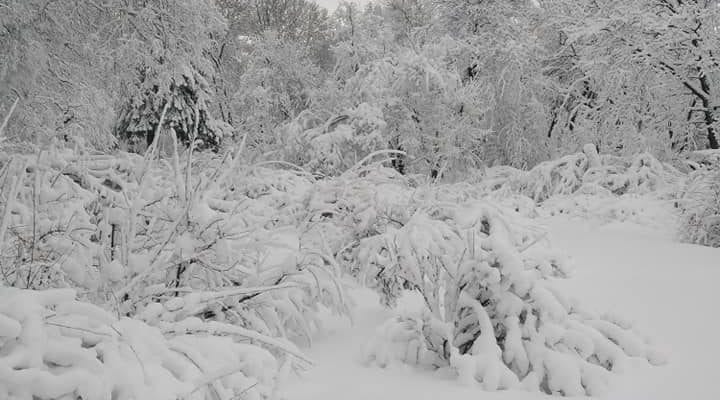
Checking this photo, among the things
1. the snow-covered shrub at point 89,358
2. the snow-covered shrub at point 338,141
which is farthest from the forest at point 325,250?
the snow-covered shrub at point 338,141

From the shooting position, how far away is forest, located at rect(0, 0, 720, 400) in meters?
1.78

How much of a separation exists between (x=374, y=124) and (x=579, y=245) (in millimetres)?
7396

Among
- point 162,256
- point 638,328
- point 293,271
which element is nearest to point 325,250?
point 293,271

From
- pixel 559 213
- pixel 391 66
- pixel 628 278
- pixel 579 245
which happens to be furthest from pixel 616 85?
pixel 628 278

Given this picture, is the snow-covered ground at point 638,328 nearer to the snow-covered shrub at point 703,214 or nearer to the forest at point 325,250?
the forest at point 325,250

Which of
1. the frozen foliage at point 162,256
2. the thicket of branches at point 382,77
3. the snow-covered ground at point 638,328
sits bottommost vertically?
the snow-covered ground at point 638,328

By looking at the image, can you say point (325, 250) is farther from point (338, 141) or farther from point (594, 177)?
point (338, 141)

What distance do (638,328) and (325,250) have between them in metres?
2.18

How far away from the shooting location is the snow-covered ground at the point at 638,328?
2.82m

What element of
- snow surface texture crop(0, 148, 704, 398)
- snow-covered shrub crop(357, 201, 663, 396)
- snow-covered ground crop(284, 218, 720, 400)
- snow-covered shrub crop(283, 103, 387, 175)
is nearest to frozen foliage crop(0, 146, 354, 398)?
snow surface texture crop(0, 148, 704, 398)

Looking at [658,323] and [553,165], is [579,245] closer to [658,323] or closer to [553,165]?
[658,323]

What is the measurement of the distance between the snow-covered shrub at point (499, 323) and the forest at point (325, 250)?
0.01 metres

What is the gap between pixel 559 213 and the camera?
32.3ft

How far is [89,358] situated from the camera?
4.51 ft
